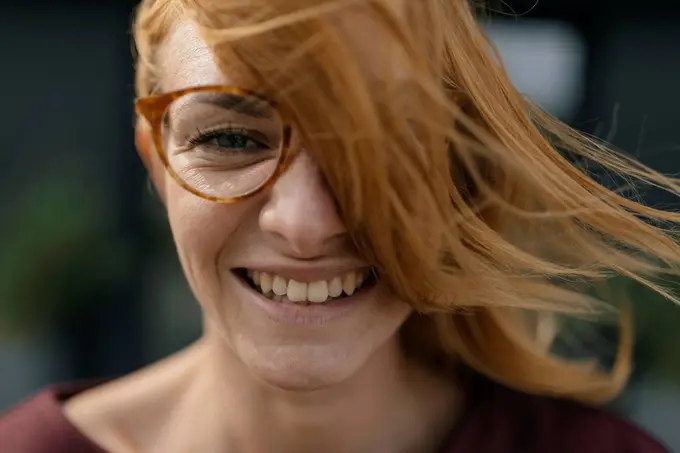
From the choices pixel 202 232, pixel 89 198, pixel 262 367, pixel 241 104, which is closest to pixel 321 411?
pixel 262 367

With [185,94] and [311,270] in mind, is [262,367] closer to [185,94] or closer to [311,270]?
[311,270]

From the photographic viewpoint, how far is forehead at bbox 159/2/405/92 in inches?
25.0

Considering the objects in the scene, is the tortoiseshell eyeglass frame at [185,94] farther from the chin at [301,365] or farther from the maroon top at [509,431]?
the maroon top at [509,431]

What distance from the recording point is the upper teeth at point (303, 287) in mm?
726

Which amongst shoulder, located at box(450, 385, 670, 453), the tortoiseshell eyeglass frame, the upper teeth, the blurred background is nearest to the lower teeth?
the upper teeth

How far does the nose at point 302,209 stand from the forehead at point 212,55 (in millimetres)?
90

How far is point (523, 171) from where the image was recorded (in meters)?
0.72

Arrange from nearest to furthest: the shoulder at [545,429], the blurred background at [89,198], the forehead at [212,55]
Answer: the forehead at [212,55]
the shoulder at [545,429]
the blurred background at [89,198]

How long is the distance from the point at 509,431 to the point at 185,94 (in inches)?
19.6

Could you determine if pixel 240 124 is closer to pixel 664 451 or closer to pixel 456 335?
pixel 456 335

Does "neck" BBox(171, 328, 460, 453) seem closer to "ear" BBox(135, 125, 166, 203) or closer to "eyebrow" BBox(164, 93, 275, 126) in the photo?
"ear" BBox(135, 125, 166, 203)

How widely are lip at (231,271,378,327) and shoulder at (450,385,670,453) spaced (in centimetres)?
22

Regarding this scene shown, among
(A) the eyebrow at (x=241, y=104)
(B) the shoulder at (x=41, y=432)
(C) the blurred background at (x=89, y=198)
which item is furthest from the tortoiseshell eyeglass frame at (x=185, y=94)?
(C) the blurred background at (x=89, y=198)

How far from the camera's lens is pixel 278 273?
2.37 feet
